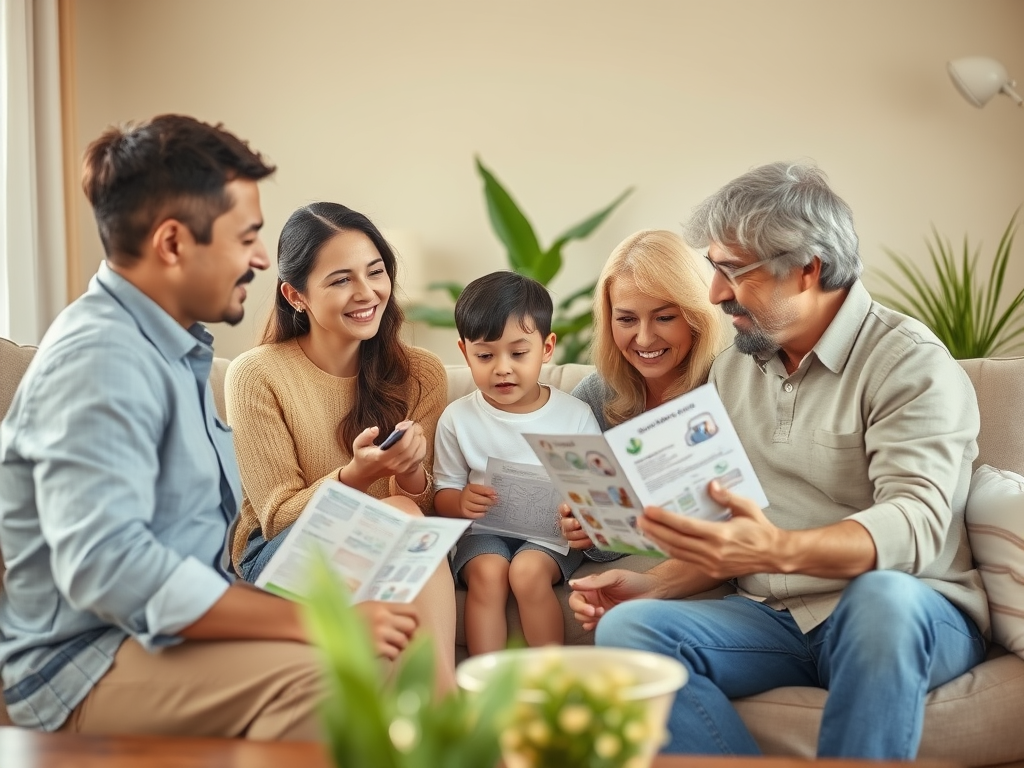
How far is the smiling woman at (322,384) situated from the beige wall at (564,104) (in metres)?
1.82

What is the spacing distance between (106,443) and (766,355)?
122cm

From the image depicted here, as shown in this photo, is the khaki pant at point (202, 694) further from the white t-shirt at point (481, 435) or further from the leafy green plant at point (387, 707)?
the white t-shirt at point (481, 435)

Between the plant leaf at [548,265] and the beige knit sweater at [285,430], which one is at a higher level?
the plant leaf at [548,265]

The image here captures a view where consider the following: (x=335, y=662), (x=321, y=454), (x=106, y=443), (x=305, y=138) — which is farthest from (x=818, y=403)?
(x=305, y=138)

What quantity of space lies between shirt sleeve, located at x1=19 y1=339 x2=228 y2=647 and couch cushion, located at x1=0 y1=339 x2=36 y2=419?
0.77 meters

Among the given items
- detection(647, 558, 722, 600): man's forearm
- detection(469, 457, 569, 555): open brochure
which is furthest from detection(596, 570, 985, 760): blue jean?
detection(469, 457, 569, 555): open brochure

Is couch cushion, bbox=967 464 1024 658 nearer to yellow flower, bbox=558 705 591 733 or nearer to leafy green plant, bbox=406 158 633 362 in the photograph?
yellow flower, bbox=558 705 591 733

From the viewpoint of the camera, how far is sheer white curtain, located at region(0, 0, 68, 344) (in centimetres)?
372

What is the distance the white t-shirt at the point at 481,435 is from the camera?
2436 millimetres

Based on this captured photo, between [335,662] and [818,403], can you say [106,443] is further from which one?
[818,403]

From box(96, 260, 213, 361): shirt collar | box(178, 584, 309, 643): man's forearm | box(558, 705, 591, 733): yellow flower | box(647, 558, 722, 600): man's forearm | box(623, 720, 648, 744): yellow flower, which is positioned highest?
box(96, 260, 213, 361): shirt collar

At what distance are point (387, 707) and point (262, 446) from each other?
63.3 inches

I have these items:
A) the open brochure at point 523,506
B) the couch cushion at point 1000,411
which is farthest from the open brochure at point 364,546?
the couch cushion at point 1000,411

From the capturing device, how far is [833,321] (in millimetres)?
1958
